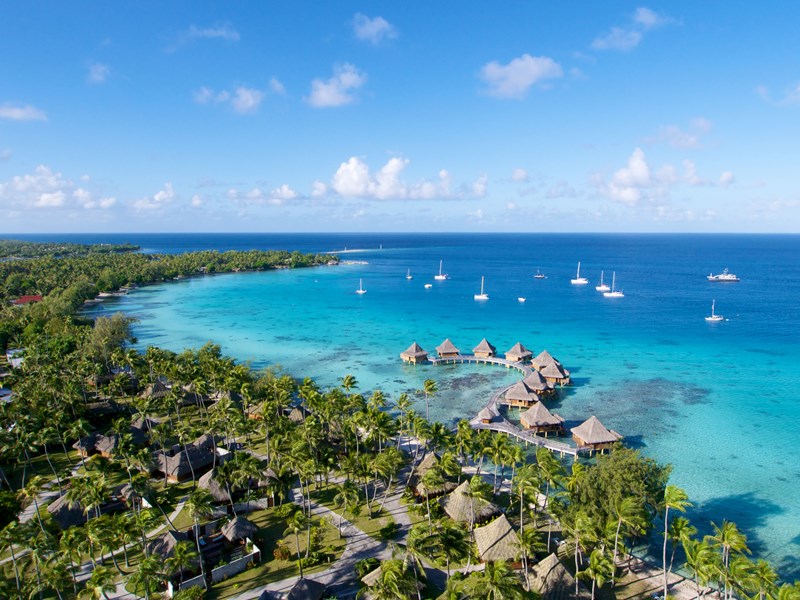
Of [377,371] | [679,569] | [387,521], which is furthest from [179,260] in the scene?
[679,569]

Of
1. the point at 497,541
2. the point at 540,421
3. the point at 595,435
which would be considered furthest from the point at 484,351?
the point at 497,541

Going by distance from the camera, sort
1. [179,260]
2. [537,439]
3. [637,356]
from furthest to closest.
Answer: [179,260] < [637,356] < [537,439]

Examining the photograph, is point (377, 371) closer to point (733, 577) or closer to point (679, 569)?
point (679, 569)

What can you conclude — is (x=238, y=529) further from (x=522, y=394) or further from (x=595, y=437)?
(x=522, y=394)

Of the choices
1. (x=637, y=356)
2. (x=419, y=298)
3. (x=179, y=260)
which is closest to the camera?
(x=637, y=356)

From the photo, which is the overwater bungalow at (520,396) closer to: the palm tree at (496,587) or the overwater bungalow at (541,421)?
the overwater bungalow at (541,421)

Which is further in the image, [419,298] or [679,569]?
[419,298]

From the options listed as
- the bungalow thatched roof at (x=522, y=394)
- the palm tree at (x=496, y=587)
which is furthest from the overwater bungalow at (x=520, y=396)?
the palm tree at (x=496, y=587)
